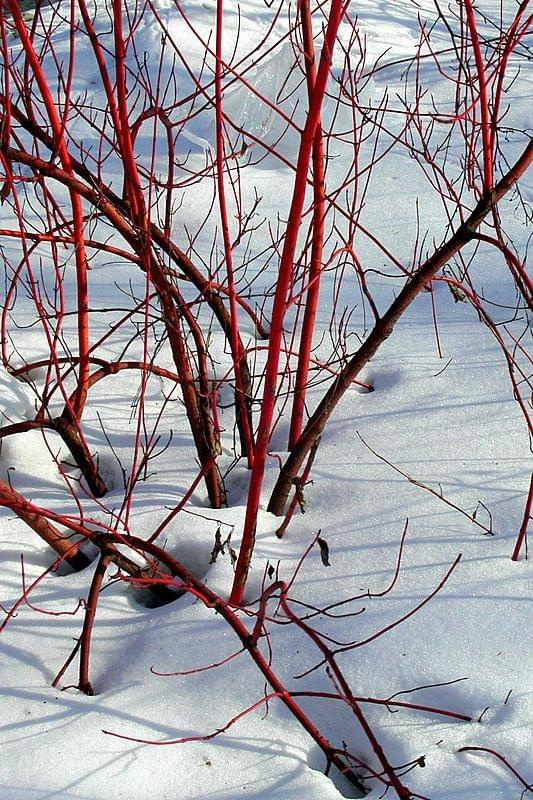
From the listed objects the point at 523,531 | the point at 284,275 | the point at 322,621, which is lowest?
the point at 322,621

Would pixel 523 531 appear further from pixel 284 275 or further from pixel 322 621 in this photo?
pixel 284 275

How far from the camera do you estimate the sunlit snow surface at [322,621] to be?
1.43 meters

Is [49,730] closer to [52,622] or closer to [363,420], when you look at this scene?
[52,622]

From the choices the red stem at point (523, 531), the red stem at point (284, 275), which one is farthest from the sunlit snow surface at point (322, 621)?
the red stem at point (284, 275)

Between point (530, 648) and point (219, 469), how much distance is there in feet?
3.23

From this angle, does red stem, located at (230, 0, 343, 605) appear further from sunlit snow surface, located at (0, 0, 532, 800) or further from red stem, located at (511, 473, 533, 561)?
red stem, located at (511, 473, 533, 561)

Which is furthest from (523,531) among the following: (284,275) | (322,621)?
(284,275)

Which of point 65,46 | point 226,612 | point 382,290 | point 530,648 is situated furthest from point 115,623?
point 65,46

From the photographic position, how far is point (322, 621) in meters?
1.70

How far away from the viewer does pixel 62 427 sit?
1953mm

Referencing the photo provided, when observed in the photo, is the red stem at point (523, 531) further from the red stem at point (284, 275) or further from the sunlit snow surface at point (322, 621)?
the red stem at point (284, 275)

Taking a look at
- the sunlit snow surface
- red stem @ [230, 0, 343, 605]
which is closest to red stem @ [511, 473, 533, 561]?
the sunlit snow surface

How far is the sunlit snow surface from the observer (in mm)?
1426

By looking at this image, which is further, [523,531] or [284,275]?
[523,531]
